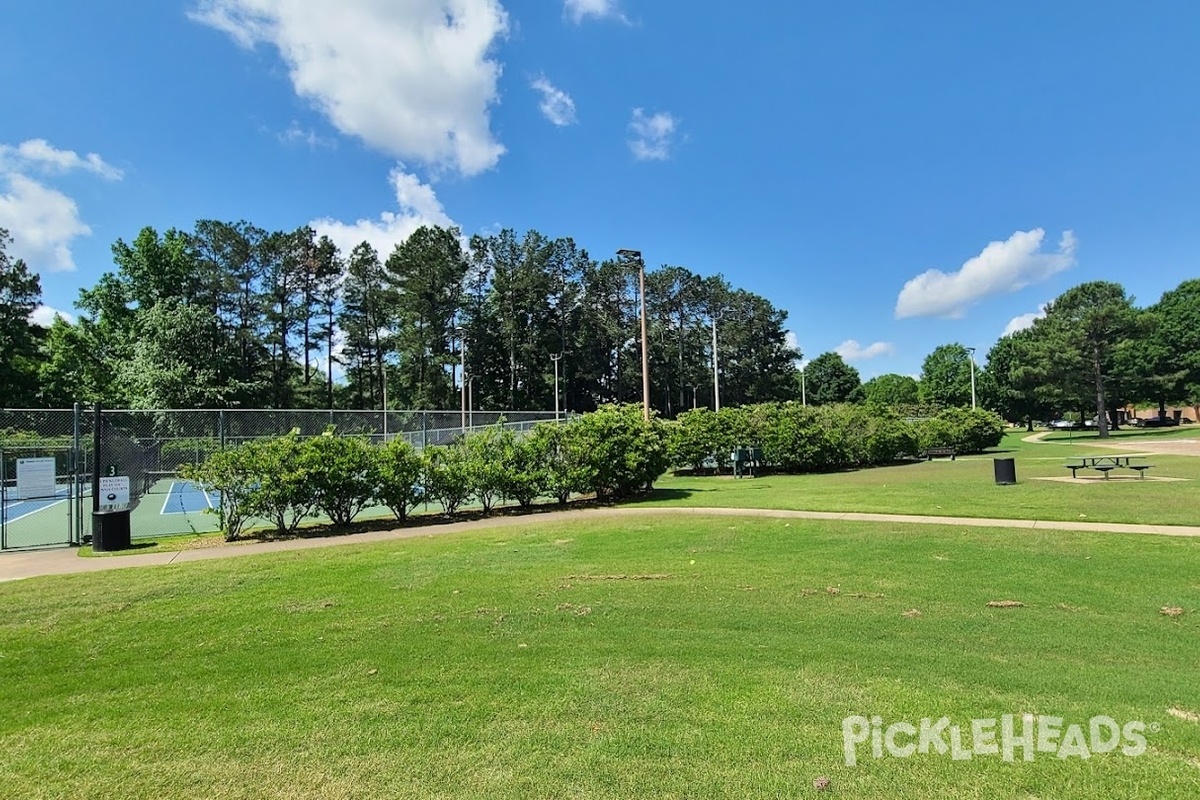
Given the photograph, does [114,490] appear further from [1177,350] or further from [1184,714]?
[1177,350]

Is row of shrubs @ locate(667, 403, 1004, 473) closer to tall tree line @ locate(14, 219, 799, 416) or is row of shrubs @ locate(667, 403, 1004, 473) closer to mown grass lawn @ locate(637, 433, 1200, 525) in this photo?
mown grass lawn @ locate(637, 433, 1200, 525)

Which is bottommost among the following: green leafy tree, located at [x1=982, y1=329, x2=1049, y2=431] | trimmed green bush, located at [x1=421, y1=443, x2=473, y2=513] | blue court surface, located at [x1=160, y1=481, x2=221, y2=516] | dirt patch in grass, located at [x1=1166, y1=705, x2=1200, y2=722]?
dirt patch in grass, located at [x1=1166, y1=705, x2=1200, y2=722]

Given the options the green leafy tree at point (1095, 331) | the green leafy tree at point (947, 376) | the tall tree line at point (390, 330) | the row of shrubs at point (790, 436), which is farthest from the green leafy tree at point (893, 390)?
the row of shrubs at point (790, 436)

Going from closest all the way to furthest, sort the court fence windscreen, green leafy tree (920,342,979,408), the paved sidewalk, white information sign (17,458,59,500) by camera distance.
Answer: the paved sidewalk < white information sign (17,458,59,500) < the court fence windscreen < green leafy tree (920,342,979,408)

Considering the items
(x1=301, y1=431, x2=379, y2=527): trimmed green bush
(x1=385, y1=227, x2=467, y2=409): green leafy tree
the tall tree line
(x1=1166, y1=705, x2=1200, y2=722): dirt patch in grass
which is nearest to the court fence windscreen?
(x1=301, y1=431, x2=379, y2=527): trimmed green bush

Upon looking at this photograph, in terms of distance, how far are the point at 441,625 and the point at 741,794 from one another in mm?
3473

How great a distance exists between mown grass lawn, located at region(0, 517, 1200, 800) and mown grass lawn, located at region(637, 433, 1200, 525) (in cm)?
372

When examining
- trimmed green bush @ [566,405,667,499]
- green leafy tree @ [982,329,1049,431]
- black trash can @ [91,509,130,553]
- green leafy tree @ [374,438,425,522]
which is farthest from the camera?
green leafy tree @ [982,329,1049,431]

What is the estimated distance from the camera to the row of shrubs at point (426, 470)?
11.7 m

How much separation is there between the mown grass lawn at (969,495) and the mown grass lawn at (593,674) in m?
3.72

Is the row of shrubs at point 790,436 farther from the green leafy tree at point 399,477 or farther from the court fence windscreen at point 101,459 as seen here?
the green leafy tree at point 399,477

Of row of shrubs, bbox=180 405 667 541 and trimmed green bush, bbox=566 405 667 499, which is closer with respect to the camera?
row of shrubs, bbox=180 405 667 541

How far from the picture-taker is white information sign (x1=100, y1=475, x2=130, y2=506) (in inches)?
443

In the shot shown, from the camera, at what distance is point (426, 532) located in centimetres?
1188
